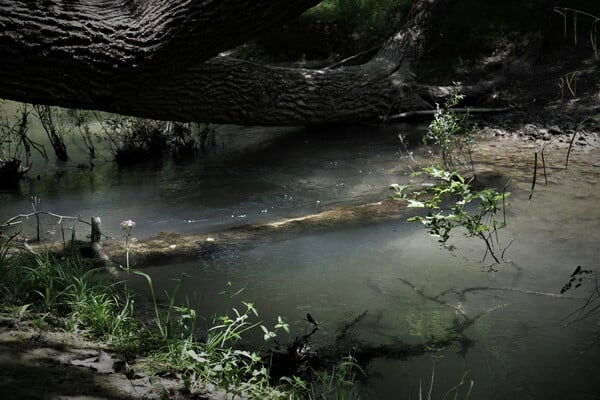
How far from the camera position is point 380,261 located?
4.65 metres

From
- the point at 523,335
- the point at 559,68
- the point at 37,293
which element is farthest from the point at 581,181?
the point at 37,293

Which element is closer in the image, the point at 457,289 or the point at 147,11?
the point at 457,289

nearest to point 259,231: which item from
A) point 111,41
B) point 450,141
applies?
point 111,41

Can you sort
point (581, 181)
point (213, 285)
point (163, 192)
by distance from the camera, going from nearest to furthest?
point (213, 285), point (581, 181), point (163, 192)

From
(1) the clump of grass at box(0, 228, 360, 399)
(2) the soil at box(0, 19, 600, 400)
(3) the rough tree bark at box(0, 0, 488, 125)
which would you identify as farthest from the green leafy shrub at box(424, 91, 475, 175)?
(1) the clump of grass at box(0, 228, 360, 399)

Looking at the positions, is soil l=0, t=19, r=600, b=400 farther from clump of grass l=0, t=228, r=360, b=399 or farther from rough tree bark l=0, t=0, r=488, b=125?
rough tree bark l=0, t=0, r=488, b=125

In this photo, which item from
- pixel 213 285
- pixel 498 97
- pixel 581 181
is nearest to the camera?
pixel 213 285

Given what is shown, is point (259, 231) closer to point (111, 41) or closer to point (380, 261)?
point (380, 261)

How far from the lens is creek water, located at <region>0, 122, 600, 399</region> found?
11.0 feet

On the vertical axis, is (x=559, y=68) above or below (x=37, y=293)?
above

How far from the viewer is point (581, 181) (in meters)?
5.98

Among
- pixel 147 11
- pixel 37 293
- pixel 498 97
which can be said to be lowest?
pixel 37 293

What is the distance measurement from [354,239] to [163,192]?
98.0 inches

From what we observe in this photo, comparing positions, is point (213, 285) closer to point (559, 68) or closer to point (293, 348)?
point (293, 348)
